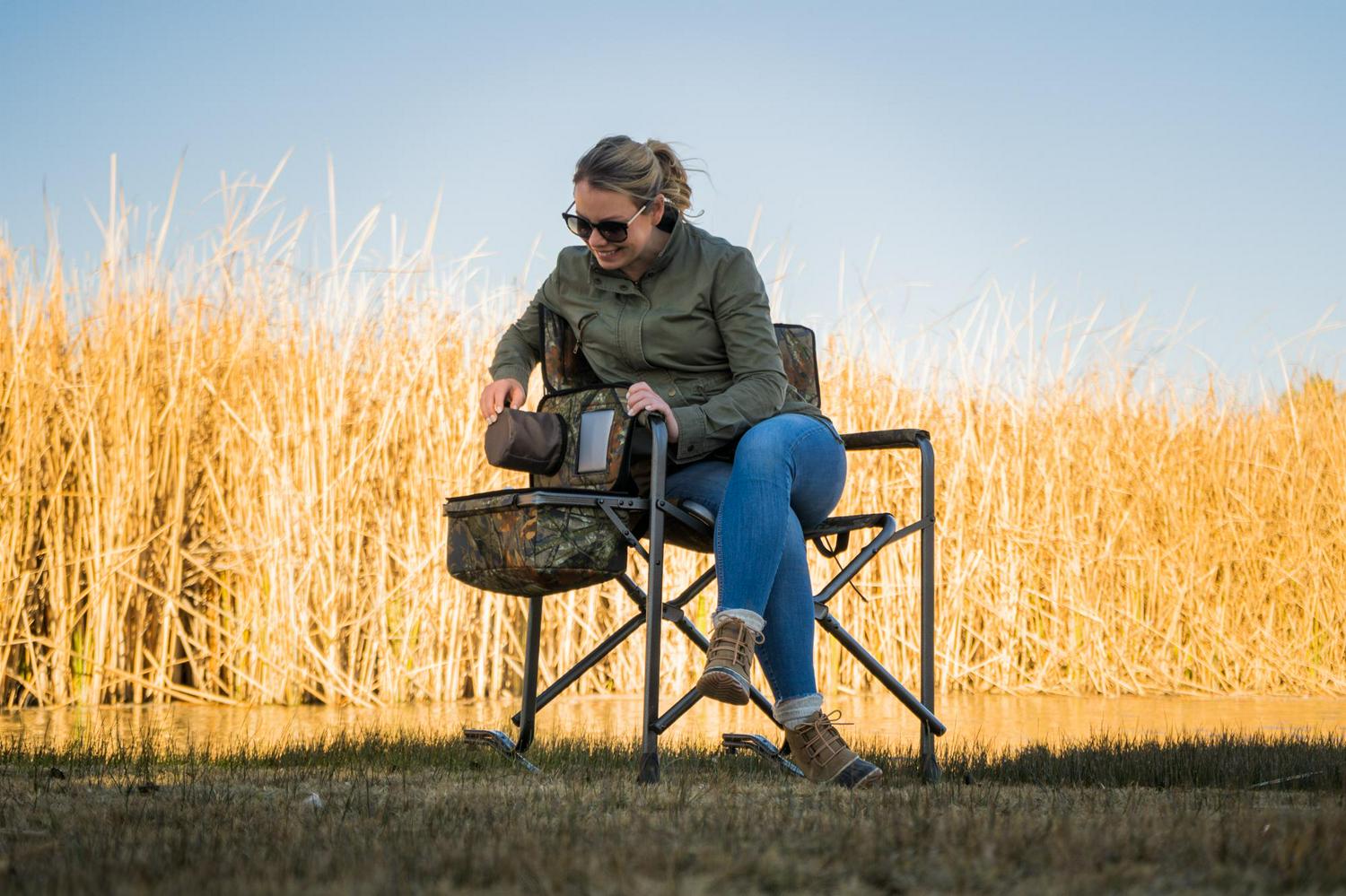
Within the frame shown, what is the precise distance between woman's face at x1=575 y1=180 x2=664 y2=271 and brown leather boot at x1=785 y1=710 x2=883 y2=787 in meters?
1.01

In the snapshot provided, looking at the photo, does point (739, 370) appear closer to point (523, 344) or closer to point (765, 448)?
point (765, 448)

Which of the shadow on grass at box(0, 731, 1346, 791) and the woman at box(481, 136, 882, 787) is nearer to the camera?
the woman at box(481, 136, 882, 787)

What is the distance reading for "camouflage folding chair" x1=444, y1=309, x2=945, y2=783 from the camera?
2691 mm

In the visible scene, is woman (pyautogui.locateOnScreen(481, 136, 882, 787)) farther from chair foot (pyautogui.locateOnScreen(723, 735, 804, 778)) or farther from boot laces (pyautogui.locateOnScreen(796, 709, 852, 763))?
chair foot (pyautogui.locateOnScreen(723, 735, 804, 778))

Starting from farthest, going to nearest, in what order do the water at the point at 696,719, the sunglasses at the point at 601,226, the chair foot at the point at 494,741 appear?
the water at the point at 696,719
the chair foot at the point at 494,741
the sunglasses at the point at 601,226

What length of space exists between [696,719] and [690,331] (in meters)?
2.34

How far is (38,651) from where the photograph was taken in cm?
469

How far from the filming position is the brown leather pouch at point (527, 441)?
2812mm

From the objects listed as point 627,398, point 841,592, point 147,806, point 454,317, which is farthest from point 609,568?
point 841,592

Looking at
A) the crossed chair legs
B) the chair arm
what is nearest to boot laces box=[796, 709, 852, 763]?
the crossed chair legs

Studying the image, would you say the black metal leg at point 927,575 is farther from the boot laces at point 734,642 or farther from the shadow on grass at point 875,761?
the boot laces at point 734,642

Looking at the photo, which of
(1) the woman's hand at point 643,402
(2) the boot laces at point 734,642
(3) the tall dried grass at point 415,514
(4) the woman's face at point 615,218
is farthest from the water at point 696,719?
(4) the woman's face at point 615,218

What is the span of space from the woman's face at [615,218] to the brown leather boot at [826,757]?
101cm

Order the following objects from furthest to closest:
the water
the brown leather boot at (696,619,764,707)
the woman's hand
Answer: the water
the woman's hand
the brown leather boot at (696,619,764,707)
